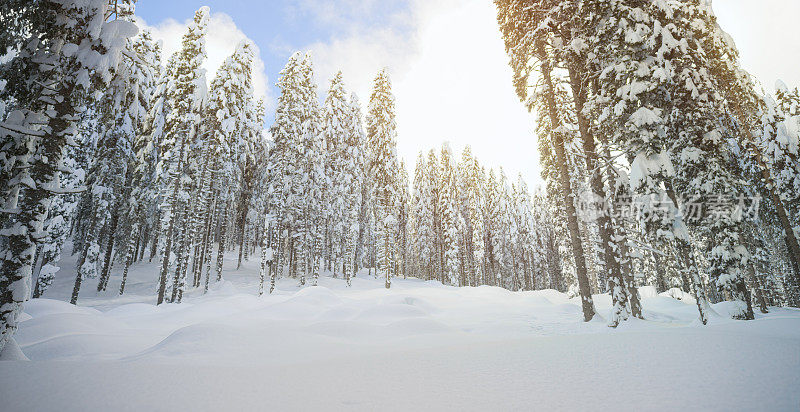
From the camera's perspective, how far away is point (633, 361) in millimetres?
4523

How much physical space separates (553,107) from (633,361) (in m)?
10.3

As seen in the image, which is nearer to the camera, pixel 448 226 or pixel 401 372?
pixel 401 372

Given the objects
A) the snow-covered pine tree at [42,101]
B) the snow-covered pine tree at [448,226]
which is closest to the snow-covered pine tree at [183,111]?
the snow-covered pine tree at [42,101]

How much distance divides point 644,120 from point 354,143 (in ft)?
88.1

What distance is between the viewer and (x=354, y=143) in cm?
3369

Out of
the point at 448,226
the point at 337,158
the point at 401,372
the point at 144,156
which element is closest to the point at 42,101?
the point at 401,372

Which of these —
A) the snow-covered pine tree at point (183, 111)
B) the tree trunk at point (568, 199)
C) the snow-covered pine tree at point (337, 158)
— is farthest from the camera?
the snow-covered pine tree at point (337, 158)

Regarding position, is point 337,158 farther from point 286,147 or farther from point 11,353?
point 11,353

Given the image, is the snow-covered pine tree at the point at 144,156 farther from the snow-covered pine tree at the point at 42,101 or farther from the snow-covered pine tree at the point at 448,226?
the snow-covered pine tree at the point at 448,226

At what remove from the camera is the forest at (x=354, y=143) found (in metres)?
6.30

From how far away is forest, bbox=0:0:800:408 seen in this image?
20.7 feet

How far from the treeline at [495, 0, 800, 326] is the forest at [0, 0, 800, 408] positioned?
7 centimetres

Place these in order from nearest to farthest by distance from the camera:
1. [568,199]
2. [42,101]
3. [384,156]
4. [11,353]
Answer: [11,353]
[42,101]
[568,199]
[384,156]

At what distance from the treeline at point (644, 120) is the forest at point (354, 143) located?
0.07 meters
